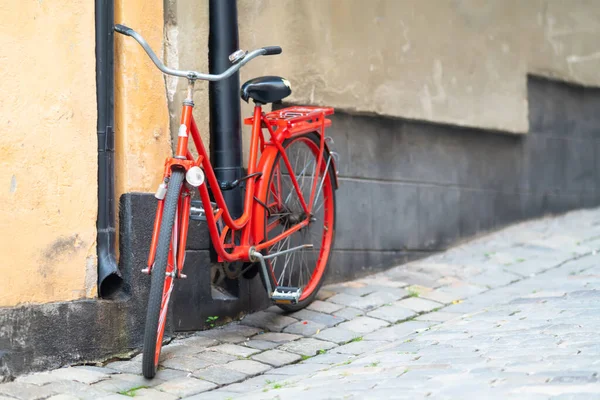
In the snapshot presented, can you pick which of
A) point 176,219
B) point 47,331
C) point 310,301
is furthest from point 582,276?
point 47,331

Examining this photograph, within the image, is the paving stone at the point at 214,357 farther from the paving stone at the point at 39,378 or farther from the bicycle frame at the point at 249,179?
the paving stone at the point at 39,378

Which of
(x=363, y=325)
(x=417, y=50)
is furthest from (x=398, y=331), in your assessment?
(x=417, y=50)

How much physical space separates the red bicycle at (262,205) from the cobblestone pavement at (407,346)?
24cm

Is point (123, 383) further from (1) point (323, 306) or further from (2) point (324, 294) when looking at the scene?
(2) point (324, 294)

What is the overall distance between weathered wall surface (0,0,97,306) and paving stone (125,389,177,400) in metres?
0.69

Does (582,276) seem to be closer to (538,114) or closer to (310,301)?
(310,301)

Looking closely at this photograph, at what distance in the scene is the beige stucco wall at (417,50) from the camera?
576 cm

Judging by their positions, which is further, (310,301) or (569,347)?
(310,301)

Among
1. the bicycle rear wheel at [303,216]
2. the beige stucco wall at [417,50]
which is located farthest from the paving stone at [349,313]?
the beige stucco wall at [417,50]

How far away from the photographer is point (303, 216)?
550cm

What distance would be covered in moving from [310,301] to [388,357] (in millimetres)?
1239

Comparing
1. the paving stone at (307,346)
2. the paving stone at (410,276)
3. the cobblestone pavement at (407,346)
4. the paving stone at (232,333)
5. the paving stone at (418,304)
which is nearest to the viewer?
the cobblestone pavement at (407,346)

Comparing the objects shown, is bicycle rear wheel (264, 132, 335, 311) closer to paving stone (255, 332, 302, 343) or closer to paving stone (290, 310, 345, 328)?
paving stone (290, 310, 345, 328)

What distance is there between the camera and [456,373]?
3.85m
